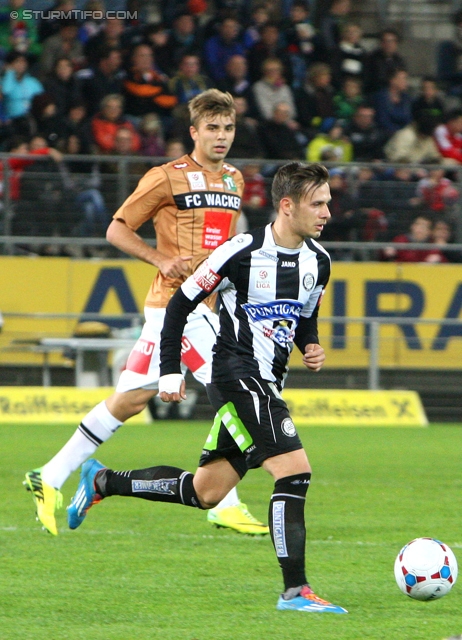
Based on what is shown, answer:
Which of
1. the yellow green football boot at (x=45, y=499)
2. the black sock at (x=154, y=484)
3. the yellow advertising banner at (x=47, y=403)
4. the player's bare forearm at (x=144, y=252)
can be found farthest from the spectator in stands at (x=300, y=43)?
the black sock at (x=154, y=484)

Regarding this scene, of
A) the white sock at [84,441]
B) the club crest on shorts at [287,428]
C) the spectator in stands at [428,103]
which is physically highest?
the spectator in stands at [428,103]

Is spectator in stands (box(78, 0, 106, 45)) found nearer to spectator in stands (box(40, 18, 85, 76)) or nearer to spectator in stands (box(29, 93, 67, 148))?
spectator in stands (box(40, 18, 85, 76))

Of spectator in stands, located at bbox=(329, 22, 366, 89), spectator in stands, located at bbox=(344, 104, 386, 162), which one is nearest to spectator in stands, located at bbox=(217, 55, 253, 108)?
spectator in stands, located at bbox=(344, 104, 386, 162)

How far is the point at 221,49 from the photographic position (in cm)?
1705

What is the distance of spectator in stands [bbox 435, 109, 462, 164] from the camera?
16859mm

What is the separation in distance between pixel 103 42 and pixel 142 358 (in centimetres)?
1071

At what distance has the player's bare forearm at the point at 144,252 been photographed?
6.61 m

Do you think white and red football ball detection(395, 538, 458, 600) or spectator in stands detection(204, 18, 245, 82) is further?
spectator in stands detection(204, 18, 245, 82)

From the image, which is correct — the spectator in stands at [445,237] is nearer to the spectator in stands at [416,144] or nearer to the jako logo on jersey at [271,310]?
the spectator in stands at [416,144]

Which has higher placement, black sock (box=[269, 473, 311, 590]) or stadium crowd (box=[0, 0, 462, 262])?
stadium crowd (box=[0, 0, 462, 262])

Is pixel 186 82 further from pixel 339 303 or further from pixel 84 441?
pixel 84 441

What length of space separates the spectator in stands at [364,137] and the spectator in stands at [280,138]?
35.2 inches

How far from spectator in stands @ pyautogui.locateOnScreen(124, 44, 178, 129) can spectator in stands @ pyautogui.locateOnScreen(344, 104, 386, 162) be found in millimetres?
2596

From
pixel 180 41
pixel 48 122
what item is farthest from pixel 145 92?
pixel 48 122
